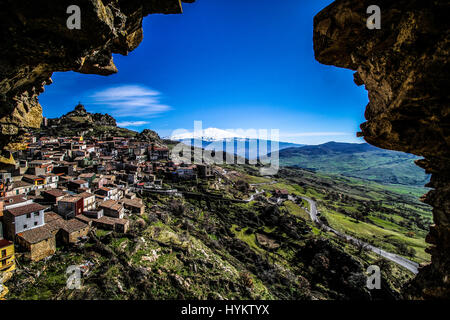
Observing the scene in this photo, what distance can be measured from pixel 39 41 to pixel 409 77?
12.6 metres

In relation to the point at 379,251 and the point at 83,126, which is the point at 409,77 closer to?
the point at 379,251

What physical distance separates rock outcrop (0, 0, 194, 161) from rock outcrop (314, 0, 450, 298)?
874 centimetres

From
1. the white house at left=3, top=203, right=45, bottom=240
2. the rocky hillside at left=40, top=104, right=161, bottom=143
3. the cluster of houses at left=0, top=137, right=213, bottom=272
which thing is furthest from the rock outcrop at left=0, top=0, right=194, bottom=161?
the rocky hillside at left=40, top=104, right=161, bottom=143

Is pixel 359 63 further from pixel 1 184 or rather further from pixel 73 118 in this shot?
pixel 73 118

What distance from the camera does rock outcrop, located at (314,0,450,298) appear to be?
5.79 m

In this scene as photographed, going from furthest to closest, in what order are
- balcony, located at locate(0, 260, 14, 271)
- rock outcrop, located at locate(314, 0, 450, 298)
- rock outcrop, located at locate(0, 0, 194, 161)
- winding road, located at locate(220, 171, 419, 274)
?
1. winding road, located at locate(220, 171, 419, 274)
2. balcony, located at locate(0, 260, 14, 271)
3. rock outcrop, located at locate(0, 0, 194, 161)
4. rock outcrop, located at locate(314, 0, 450, 298)

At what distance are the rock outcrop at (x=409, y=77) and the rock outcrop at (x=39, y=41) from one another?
874 centimetres

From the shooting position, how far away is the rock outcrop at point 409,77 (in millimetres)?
5793

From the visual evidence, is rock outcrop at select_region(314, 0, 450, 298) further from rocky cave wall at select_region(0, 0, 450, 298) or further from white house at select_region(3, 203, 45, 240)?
white house at select_region(3, 203, 45, 240)

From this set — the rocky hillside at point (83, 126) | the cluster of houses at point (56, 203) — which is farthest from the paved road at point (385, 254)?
the rocky hillside at point (83, 126)

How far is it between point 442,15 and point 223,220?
52.4 metres

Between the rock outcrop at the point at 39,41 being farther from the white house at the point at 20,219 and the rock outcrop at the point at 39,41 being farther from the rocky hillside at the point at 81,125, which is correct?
the rocky hillside at the point at 81,125

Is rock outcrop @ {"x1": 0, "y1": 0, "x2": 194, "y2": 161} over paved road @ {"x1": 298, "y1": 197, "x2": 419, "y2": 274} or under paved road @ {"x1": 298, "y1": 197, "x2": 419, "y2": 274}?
over
